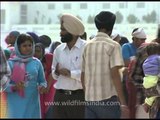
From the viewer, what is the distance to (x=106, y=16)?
421cm

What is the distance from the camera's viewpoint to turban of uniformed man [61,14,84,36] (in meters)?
4.81

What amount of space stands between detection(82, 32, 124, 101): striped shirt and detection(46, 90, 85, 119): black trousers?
698mm

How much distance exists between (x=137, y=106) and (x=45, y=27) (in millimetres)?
21999

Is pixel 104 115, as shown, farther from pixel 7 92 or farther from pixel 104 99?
pixel 7 92

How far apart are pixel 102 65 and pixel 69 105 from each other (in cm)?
95

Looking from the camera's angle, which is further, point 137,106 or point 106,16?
point 137,106

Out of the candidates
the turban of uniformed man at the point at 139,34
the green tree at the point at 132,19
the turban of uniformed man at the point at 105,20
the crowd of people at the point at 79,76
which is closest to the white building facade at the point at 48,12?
the green tree at the point at 132,19

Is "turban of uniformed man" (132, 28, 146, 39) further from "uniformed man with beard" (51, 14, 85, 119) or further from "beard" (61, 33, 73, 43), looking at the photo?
"beard" (61, 33, 73, 43)

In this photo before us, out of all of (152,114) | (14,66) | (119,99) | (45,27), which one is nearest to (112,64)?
(119,99)

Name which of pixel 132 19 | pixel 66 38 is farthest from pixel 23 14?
pixel 66 38

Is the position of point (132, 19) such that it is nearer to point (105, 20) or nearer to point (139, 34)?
point (139, 34)

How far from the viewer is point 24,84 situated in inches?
191

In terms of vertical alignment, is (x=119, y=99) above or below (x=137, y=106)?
above

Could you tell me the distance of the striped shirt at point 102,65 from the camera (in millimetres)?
4055
